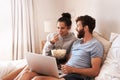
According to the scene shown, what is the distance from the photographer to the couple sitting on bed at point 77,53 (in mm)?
1985

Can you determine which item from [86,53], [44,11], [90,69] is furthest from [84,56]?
[44,11]

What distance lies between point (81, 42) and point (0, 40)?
68.4 inches

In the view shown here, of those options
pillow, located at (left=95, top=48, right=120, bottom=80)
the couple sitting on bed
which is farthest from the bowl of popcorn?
pillow, located at (left=95, top=48, right=120, bottom=80)

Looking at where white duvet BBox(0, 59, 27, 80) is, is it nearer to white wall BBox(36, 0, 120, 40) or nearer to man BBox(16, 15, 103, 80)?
man BBox(16, 15, 103, 80)

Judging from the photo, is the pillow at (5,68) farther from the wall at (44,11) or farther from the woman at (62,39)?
the wall at (44,11)

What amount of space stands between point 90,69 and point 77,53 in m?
0.30

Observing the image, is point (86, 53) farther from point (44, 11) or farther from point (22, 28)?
point (44, 11)

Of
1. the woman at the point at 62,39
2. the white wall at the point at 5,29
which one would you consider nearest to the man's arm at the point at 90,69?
the woman at the point at 62,39

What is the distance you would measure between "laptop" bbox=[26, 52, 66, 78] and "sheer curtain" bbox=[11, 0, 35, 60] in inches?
62.2

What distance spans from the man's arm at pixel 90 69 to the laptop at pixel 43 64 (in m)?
0.08

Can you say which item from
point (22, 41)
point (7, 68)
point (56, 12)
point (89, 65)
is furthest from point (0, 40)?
point (89, 65)

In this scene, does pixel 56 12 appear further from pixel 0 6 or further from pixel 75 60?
pixel 75 60

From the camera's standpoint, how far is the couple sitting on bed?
199 cm

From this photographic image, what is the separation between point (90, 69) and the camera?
78.4 inches
